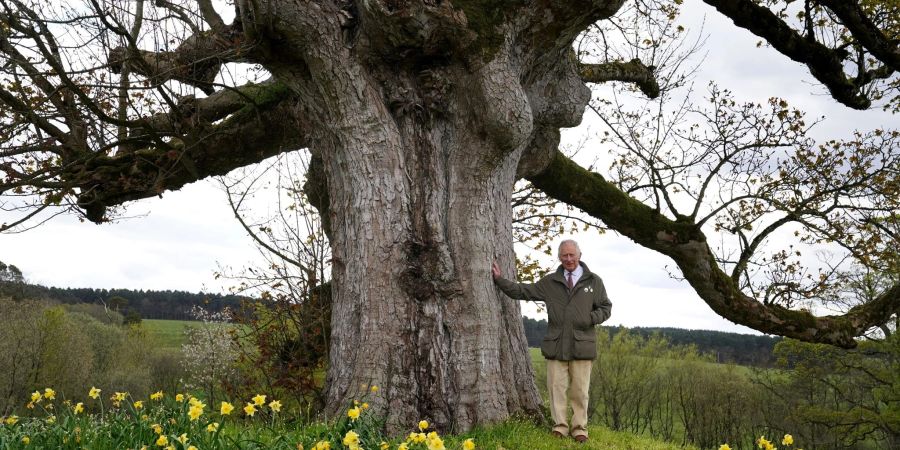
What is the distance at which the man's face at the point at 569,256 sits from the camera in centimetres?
691

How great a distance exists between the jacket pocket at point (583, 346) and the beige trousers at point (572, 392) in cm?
14

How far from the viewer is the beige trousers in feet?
22.2

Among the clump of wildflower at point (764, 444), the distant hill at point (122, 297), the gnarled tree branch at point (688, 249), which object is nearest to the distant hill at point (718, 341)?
the distant hill at point (122, 297)

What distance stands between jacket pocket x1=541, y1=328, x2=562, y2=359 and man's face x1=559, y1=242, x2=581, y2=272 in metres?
0.63

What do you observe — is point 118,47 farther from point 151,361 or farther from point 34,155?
point 151,361

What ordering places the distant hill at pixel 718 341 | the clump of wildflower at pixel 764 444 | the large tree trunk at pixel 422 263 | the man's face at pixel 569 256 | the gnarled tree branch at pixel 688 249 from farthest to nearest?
the distant hill at pixel 718 341, the gnarled tree branch at pixel 688 249, the man's face at pixel 569 256, the large tree trunk at pixel 422 263, the clump of wildflower at pixel 764 444

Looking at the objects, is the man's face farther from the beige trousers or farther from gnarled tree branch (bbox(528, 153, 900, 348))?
gnarled tree branch (bbox(528, 153, 900, 348))

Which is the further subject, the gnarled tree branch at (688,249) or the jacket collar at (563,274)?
the gnarled tree branch at (688,249)

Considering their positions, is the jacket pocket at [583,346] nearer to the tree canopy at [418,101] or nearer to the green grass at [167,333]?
the tree canopy at [418,101]

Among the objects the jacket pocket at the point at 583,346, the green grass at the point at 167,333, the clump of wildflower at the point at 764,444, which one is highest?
the green grass at the point at 167,333

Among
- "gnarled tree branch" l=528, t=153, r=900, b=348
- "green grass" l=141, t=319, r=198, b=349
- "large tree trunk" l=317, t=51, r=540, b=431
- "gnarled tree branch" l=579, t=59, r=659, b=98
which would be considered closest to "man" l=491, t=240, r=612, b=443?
"large tree trunk" l=317, t=51, r=540, b=431

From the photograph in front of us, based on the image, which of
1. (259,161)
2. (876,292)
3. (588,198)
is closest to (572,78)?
(588,198)

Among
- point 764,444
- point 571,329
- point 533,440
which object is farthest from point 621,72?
point 764,444

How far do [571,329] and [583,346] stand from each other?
0.19 metres
